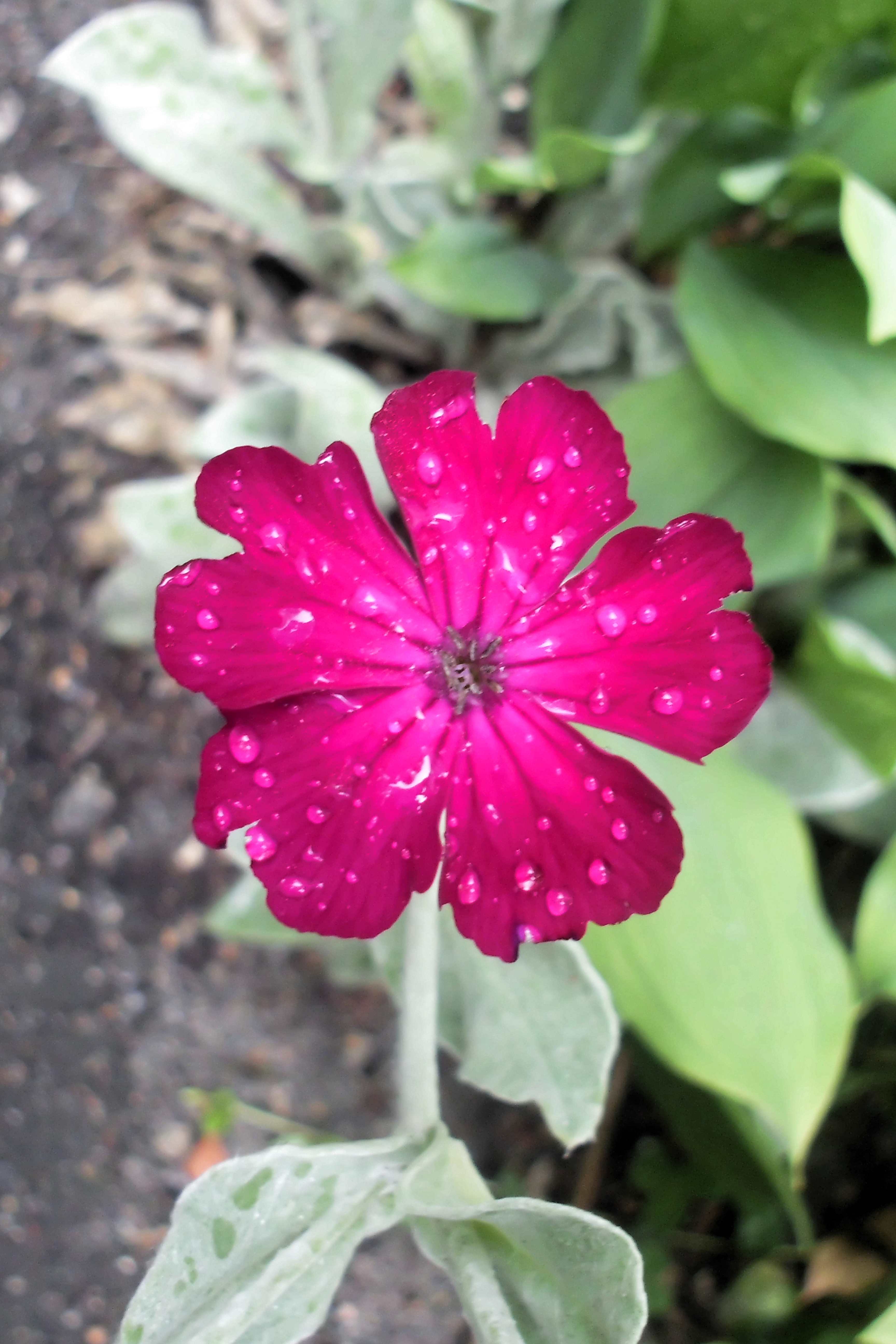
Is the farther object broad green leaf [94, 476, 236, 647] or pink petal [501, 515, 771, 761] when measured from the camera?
broad green leaf [94, 476, 236, 647]

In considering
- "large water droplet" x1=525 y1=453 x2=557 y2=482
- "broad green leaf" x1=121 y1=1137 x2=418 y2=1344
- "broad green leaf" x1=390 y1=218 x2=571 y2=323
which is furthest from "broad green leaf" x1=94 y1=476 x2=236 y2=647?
"broad green leaf" x1=121 y1=1137 x2=418 y2=1344

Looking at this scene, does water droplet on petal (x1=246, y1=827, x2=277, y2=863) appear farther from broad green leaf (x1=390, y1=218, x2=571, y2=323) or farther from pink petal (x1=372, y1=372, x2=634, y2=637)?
broad green leaf (x1=390, y1=218, x2=571, y2=323)

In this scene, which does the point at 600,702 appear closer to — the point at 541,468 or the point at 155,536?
the point at 541,468

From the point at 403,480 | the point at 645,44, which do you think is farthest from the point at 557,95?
the point at 403,480

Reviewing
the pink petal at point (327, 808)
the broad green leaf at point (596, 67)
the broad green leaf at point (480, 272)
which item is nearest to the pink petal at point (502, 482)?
the pink petal at point (327, 808)

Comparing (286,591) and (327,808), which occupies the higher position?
(286,591)

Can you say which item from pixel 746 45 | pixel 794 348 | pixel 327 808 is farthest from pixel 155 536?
pixel 746 45

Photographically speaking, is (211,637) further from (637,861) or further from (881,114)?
(881,114)
